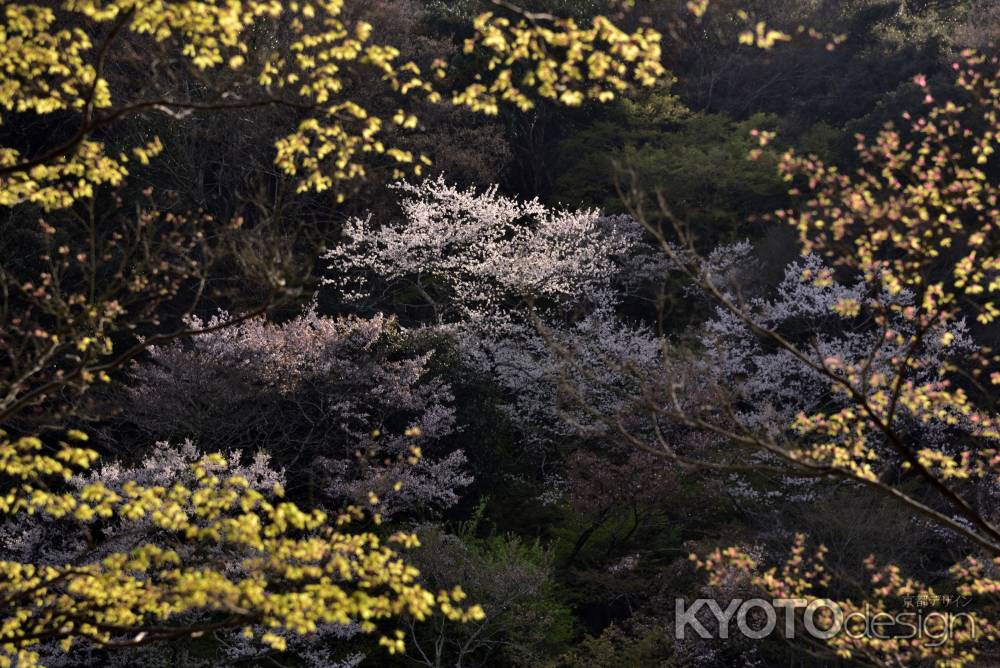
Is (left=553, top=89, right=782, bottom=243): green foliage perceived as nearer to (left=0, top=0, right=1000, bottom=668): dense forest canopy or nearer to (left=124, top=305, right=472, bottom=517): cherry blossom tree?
(left=0, top=0, right=1000, bottom=668): dense forest canopy

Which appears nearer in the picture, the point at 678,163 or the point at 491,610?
the point at 491,610

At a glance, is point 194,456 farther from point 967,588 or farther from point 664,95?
Result: point 664,95

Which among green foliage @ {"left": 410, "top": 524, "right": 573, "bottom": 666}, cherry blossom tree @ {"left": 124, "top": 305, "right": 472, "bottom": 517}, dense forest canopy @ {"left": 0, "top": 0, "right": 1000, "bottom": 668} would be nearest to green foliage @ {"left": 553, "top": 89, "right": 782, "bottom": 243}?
dense forest canopy @ {"left": 0, "top": 0, "right": 1000, "bottom": 668}

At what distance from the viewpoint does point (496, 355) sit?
19.8m

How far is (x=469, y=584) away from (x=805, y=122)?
61.7ft

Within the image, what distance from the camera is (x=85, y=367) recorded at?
5.89m

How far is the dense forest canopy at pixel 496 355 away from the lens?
5805 millimetres

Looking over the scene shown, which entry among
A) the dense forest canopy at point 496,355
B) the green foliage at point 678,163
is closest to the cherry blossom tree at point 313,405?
the dense forest canopy at point 496,355

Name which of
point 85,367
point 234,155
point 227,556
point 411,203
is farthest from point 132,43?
point 85,367

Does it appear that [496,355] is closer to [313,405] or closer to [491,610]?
[313,405]
